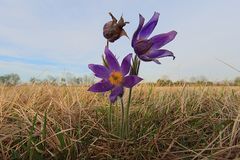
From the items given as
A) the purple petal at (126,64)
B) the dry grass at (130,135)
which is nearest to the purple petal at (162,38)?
the purple petal at (126,64)

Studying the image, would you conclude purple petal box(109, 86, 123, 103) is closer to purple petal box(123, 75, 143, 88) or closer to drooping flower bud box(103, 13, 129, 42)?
purple petal box(123, 75, 143, 88)

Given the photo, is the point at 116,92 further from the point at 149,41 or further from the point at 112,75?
the point at 149,41

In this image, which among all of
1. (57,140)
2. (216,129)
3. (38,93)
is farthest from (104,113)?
(38,93)

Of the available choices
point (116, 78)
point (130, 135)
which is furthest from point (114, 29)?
point (130, 135)

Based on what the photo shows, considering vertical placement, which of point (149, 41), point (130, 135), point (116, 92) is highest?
point (149, 41)

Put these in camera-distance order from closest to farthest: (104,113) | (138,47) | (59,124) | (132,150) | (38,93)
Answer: (138,47), (132,150), (59,124), (104,113), (38,93)

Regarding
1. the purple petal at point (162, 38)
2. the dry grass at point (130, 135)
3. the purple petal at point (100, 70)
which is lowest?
the dry grass at point (130, 135)

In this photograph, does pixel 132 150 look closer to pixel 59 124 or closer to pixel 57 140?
pixel 57 140

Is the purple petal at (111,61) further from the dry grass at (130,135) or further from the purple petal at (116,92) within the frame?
the dry grass at (130,135)
